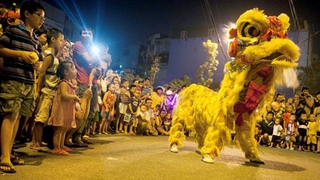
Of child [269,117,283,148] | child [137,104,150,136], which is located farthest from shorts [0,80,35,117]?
child [269,117,283,148]

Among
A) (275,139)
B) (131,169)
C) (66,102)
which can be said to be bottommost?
(131,169)

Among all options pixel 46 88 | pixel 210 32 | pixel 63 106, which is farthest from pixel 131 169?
pixel 210 32

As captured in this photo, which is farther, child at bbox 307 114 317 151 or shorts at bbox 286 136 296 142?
shorts at bbox 286 136 296 142

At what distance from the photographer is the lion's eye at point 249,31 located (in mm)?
4284

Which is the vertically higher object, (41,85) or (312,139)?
(41,85)

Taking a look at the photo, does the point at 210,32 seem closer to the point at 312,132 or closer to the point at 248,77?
the point at 312,132

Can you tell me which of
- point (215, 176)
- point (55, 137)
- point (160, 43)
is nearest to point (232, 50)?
Answer: point (215, 176)

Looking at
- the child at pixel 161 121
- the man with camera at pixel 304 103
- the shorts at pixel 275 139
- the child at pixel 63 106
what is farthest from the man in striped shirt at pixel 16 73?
the man with camera at pixel 304 103

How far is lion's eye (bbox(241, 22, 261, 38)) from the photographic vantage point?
4284 mm

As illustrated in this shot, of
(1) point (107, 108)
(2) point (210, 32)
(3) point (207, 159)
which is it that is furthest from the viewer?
(2) point (210, 32)

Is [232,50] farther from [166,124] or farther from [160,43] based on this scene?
[160,43]

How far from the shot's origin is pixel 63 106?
4.16m

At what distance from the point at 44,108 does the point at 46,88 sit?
29 centimetres

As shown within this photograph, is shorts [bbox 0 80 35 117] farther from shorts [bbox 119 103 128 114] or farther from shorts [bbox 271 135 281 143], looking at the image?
shorts [bbox 271 135 281 143]
